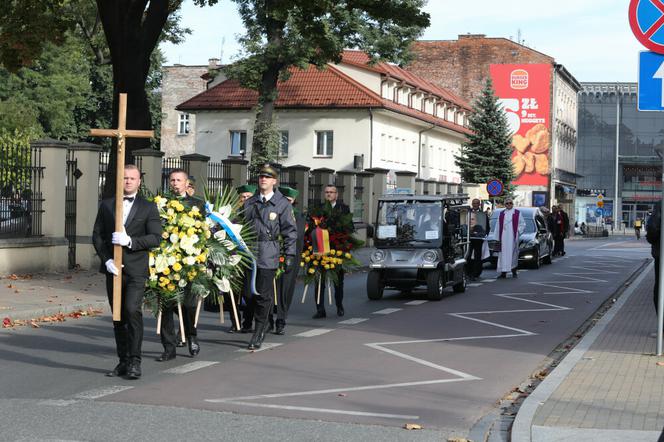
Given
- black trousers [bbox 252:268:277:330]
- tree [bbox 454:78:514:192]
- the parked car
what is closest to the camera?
black trousers [bbox 252:268:277:330]

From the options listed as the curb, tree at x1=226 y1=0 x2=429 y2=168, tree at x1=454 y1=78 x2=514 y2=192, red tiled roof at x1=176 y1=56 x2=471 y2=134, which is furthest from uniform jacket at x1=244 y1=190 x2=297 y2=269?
tree at x1=454 y1=78 x2=514 y2=192

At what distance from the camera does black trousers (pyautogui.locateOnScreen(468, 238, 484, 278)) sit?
24791 millimetres

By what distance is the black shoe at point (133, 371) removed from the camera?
9.44 metres

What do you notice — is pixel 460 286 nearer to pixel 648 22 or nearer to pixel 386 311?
pixel 386 311

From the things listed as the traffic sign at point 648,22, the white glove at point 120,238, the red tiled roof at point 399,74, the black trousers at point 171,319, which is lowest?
the black trousers at point 171,319

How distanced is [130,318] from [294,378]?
5.07ft

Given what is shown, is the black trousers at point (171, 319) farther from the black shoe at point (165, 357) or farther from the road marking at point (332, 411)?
the road marking at point (332, 411)

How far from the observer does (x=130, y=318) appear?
9.45 m

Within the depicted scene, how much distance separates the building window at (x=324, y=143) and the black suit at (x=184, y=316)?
50353 millimetres

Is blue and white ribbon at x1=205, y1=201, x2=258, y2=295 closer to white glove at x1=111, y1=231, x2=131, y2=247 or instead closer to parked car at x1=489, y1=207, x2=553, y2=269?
white glove at x1=111, y1=231, x2=131, y2=247

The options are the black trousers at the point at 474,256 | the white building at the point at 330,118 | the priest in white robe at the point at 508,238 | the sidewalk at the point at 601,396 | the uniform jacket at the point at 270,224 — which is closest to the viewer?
the sidewalk at the point at 601,396

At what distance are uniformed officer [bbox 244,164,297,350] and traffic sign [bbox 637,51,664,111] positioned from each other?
3975 millimetres

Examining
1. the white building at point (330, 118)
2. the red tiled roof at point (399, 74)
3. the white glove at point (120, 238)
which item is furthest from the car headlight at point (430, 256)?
the red tiled roof at point (399, 74)

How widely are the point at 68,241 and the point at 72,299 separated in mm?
5706
